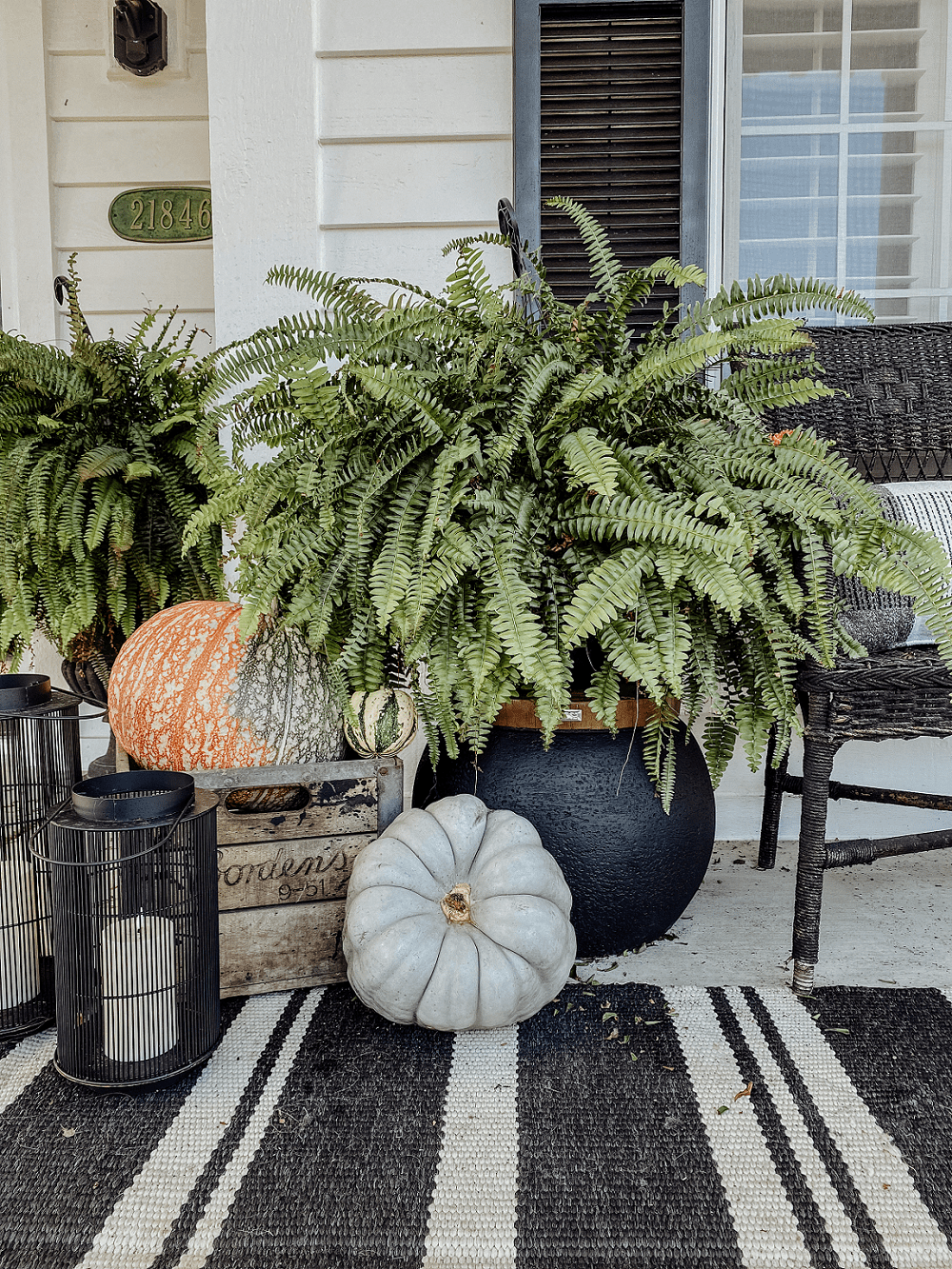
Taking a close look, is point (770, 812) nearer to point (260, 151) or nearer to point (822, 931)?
point (822, 931)

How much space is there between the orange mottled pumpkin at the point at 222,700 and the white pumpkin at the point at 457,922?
0.23 m

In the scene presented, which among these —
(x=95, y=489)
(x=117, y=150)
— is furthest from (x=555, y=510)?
(x=117, y=150)

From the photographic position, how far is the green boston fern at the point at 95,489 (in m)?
1.67

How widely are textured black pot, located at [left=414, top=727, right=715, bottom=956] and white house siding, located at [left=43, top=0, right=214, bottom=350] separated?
202 centimetres

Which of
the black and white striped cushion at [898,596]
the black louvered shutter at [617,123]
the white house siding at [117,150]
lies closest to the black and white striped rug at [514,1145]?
the black and white striped cushion at [898,596]

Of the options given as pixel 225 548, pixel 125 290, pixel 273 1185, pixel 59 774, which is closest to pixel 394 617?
pixel 59 774

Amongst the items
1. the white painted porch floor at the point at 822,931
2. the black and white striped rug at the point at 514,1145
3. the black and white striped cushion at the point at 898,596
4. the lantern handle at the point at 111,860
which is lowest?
the white painted porch floor at the point at 822,931

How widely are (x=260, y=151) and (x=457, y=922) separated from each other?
179 centimetres

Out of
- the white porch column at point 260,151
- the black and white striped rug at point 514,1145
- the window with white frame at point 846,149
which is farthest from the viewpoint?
the window with white frame at point 846,149

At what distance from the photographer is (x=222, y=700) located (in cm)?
138

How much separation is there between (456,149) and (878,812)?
75.0 inches

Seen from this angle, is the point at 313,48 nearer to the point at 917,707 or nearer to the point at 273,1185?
the point at 917,707

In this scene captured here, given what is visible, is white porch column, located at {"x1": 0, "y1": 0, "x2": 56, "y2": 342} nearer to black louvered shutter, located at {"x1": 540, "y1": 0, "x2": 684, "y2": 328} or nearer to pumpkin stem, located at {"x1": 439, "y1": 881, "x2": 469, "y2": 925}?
black louvered shutter, located at {"x1": 540, "y1": 0, "x2": 684, "y2": 328}

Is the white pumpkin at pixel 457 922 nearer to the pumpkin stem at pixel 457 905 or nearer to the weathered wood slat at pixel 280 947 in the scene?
the pumpkin stem at pixel 457 905
